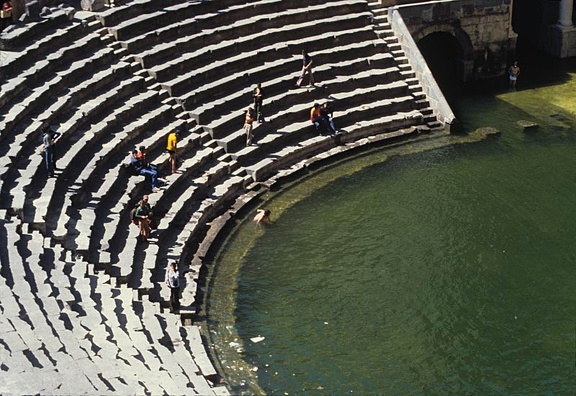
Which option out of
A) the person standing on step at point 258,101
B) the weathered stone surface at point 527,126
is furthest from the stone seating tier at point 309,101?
the weathered stone surface at point 527,126

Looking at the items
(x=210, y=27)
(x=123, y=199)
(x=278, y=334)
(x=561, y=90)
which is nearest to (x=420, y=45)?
(x=561, y=90)

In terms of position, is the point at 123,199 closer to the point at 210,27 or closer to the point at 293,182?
the point at 293,182

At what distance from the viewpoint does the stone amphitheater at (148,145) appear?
97.3ft

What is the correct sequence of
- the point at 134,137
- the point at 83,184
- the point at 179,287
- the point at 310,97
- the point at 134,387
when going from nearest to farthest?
the point at 134,387
the point at 179,287
the point at 83,184
the point at 134,137
the point at 310,97

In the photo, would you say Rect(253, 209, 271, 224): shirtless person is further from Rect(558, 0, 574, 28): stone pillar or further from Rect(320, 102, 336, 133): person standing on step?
Rect(558, 0, 574, 28): stone pillar

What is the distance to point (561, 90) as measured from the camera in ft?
178

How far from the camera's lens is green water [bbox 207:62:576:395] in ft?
106

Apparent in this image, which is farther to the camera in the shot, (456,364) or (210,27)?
(210,27)

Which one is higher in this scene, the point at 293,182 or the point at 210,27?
the point at 210,27

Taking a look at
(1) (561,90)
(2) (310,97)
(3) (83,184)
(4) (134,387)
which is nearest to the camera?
(4) (134,387)

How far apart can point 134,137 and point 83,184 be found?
4888 mm

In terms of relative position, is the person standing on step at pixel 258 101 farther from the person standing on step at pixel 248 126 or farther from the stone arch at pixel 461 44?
the stone arch at pixel 461 44

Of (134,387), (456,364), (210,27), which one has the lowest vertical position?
(456,364)

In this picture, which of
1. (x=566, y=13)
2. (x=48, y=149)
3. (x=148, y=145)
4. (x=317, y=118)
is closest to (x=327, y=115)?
(x=317, y=118)
